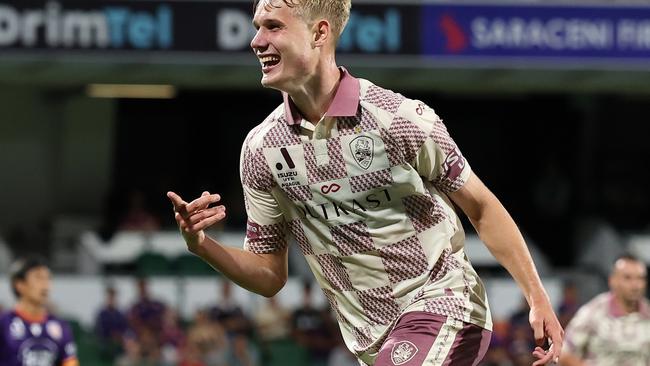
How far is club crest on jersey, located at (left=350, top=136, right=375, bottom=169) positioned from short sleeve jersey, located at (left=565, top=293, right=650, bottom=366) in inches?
203

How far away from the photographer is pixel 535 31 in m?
14.9

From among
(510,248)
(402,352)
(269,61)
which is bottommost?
(402,352)

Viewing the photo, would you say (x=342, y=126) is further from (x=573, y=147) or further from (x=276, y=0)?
(x=573, y=147)

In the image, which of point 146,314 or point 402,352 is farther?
point 146,314

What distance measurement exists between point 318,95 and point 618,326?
17.6 ft

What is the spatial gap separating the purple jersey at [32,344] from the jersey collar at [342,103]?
4659mm

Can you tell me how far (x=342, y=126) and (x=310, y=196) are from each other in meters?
0.23

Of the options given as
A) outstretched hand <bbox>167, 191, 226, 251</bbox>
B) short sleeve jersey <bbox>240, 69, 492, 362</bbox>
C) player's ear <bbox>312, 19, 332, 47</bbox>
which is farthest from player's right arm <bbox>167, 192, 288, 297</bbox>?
player's ear <bbox>312, 19, 332, 47</bbox>

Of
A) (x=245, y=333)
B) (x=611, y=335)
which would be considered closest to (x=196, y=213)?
(x=611, y=335)

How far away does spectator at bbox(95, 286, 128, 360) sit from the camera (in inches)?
550

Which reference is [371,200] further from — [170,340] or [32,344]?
[170,340]

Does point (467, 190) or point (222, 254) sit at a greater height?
point (467, 190)

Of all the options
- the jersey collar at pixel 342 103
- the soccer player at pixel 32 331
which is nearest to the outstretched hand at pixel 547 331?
the jersey collar at pixel 342 103

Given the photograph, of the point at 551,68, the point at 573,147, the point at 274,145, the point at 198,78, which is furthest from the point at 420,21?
the point at 274,145
